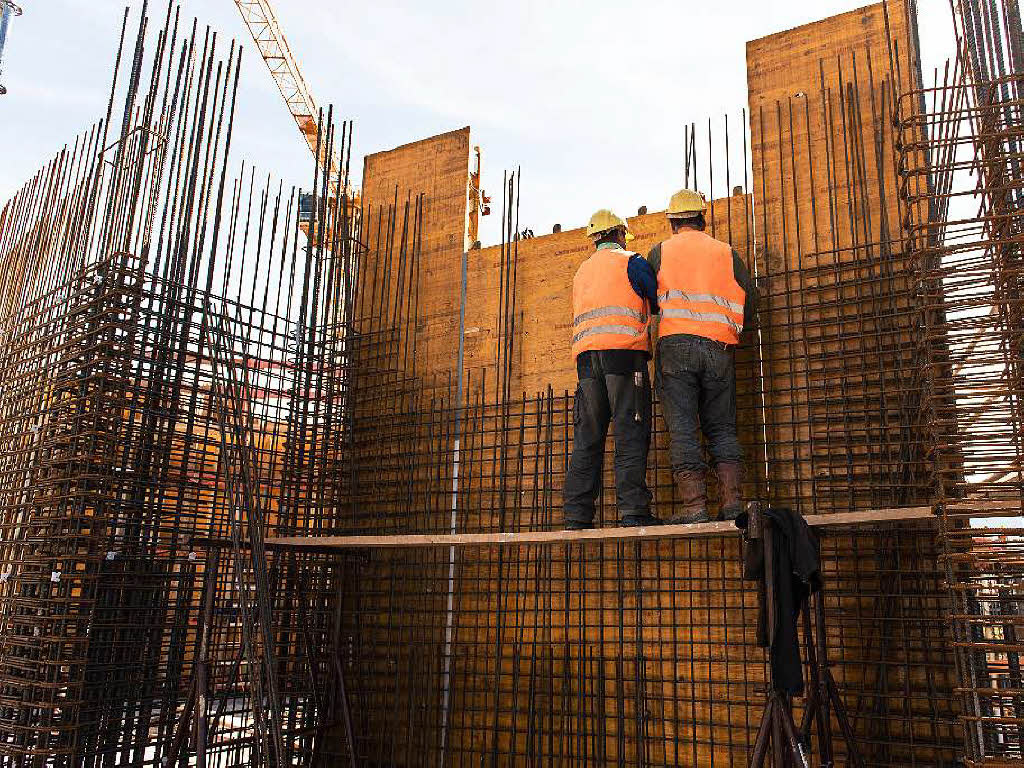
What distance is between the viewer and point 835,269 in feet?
16.7

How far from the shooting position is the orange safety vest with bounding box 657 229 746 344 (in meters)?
4.61

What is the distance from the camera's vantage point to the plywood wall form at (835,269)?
4730mm

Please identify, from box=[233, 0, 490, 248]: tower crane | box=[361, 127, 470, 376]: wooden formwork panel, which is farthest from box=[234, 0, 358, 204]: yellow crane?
box=[361, 127, 470, 376]: wooden formwork panel

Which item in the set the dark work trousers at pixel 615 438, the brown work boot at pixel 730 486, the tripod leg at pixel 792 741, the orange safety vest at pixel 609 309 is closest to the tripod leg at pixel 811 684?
the tripod leg at pixel 792 741

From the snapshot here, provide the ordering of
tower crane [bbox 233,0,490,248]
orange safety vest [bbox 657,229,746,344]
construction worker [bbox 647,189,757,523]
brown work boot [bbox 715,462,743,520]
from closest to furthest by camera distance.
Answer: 1. brown work boot [bbox 715,462,743,520]
2. construction worker [bbox 647,189,757,523]
3. orange safety vest [bbox 657,229,746,344]
4. tower crane [bbox 233,0,490,248]

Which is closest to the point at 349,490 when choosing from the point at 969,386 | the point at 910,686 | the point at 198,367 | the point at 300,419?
the point at 300,419

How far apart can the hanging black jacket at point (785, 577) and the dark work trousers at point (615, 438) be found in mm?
1055

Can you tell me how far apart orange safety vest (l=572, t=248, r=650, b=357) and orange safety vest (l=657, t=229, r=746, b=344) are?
0.16 m

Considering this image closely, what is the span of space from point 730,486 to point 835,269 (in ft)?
5.56

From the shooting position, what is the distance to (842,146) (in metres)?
5.39

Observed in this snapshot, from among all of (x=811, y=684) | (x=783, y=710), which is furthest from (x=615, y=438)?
(x=783, y=710)

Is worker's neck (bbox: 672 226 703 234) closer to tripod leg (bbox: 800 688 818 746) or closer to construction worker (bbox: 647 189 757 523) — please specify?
construction worker (bbox: 647 189 757 523)

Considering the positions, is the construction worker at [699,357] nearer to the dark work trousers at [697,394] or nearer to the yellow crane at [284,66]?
the dark work trousers at [697,394]

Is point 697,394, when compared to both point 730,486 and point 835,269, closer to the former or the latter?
point 730,486
